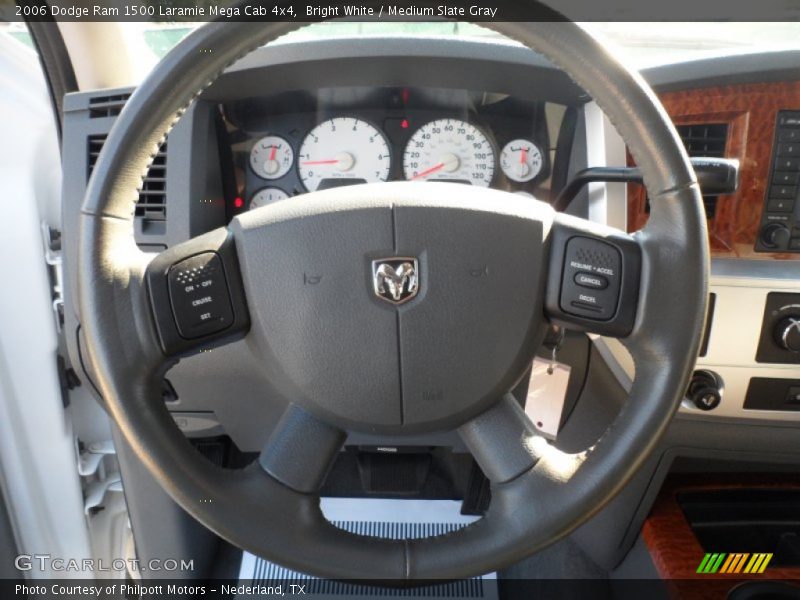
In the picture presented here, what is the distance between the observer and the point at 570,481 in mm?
774

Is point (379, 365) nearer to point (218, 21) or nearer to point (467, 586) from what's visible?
point (218, 21)

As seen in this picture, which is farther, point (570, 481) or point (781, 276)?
point (781, 276)

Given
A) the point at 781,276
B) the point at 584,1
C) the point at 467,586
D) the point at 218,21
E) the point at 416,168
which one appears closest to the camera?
the point at 218,21

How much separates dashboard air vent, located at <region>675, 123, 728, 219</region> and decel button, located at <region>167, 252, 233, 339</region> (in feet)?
2.54

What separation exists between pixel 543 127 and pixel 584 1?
0.82 feet

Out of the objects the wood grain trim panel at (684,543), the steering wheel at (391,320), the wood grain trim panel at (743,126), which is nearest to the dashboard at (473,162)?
the wood grain trim panel at (743,126)

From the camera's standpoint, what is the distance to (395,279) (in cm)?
79

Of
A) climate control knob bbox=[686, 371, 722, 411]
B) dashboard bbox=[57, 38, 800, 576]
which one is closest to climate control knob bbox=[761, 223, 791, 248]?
dashboard bbox=[57, 38, 800, 576]

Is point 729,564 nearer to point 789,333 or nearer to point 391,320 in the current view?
point 789,333

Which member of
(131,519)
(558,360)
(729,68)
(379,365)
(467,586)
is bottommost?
(467,586)

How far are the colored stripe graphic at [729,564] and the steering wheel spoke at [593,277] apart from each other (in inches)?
30.6

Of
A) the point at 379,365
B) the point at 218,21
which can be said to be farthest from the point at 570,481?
the point at 218,21

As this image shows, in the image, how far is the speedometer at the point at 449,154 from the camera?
49.1 inches

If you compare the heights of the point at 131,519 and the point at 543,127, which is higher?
the point at 543,127
